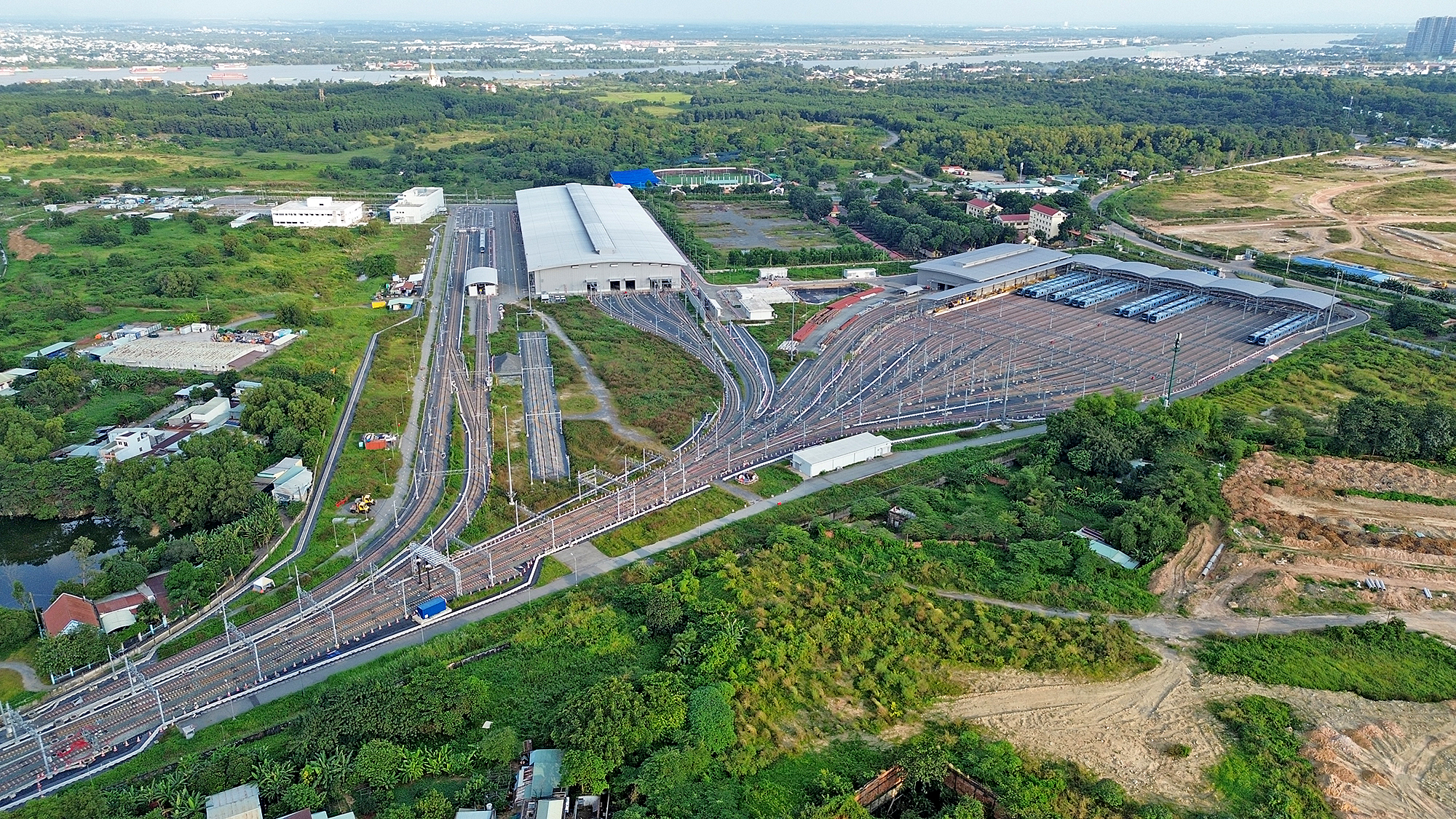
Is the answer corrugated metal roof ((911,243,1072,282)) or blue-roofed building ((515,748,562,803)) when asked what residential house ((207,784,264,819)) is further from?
corrugated metal roof ((911,243,1072,282))

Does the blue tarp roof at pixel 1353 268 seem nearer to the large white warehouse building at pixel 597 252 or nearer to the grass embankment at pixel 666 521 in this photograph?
the large white warehouse building at pixel 597 252

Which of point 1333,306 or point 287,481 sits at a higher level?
point 287,481

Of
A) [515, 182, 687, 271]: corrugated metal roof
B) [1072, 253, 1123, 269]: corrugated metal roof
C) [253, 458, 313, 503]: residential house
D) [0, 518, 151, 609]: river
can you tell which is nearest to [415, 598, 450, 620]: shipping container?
[253, 458, 313, 503]: residential house

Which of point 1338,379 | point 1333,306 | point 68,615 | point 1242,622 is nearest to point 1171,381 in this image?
point 1338,379

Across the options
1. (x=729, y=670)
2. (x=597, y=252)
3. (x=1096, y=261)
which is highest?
(x=597, y=252)

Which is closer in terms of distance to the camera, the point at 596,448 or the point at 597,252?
the point at 596,448

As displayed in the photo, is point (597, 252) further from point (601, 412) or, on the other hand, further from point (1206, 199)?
point (1206, 199)
